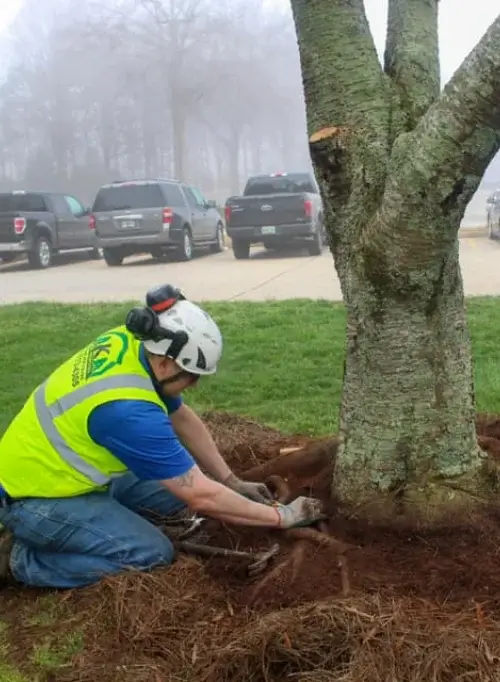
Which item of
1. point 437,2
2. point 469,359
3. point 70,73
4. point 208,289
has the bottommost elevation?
point 208,289

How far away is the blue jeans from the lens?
164 inches

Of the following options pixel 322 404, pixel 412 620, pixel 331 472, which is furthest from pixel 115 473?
pixel 322 404

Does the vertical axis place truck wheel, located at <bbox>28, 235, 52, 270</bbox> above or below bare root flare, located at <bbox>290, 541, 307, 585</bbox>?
below

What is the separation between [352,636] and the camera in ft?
10.5

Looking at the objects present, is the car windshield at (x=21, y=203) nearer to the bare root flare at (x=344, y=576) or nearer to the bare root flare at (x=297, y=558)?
the bare root flare at (x=297, y=558)

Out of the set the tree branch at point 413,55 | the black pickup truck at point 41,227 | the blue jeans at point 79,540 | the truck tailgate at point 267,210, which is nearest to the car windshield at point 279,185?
the truck tailgate at point 267,210

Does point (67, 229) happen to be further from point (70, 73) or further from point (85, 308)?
point (70, 73)

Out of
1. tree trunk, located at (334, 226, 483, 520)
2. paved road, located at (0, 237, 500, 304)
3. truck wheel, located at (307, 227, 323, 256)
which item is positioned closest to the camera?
tree trunk, located at (334, 226, 483, 520)

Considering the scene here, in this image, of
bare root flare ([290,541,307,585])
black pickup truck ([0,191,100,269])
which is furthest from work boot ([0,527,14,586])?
black pickup truck ([0,191,100,269])

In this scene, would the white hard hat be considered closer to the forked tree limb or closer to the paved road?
the forked tree limb

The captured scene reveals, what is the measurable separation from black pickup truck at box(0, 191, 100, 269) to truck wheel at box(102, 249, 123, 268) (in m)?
1.71

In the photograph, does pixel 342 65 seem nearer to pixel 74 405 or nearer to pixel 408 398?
pixel 408 398

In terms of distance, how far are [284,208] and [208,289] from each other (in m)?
6.80

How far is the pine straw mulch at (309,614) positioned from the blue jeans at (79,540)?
0.12 meters
